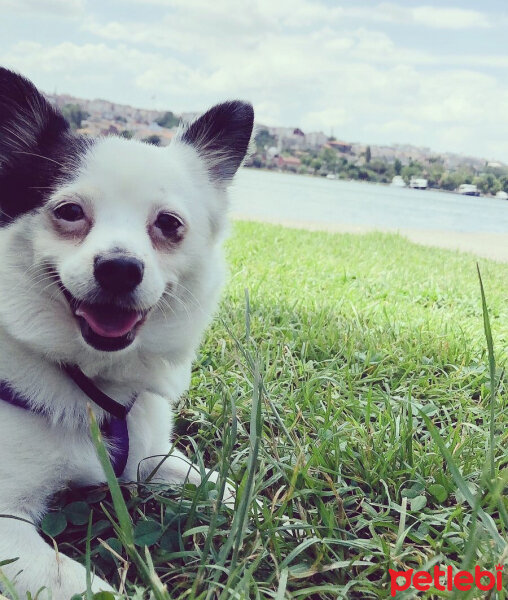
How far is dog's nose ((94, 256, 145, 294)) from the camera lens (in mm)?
1502

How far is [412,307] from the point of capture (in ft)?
12.3

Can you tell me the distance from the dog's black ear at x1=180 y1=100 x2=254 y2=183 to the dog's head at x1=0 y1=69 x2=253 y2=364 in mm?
Answer: 324

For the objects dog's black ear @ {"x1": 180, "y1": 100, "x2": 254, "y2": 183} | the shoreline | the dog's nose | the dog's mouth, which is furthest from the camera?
the shoreline

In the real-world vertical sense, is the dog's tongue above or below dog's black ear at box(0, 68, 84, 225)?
below

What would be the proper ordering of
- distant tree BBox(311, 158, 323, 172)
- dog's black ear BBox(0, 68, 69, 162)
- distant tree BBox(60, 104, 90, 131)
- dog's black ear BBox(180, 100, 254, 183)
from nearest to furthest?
dog's black ear BBox(0, 68, 69, 162) < distant tree BBox(60, 104, 90, 131) < dog's black ear BBox(180, 100, 254, 183) < distant tree BBox(311, 158, 323, 172)

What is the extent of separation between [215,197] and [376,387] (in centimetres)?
105

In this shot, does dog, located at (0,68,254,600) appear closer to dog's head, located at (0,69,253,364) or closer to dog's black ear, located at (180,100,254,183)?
dog's head, located at (0,69,253,364)

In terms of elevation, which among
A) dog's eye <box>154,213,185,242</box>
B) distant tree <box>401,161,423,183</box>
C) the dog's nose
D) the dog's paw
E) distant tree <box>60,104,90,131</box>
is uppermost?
distant tree <box>401,161,423,183</box>

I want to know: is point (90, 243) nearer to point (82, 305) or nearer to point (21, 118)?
point (82, 305)

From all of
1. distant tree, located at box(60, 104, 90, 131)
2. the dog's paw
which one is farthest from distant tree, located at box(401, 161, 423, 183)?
the dog's paw

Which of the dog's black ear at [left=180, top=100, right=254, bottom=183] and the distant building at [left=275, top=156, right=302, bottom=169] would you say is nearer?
the dog's black ear at [left=180, top=100, right=254, bottom=183]

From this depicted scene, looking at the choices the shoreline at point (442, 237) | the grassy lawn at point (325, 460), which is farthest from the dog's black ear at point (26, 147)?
the shoreline at point (442, 237)

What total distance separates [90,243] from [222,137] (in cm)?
87

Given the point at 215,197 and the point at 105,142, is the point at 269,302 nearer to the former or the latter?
the point at 215,197
